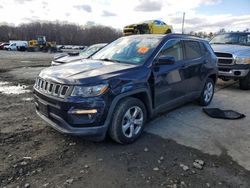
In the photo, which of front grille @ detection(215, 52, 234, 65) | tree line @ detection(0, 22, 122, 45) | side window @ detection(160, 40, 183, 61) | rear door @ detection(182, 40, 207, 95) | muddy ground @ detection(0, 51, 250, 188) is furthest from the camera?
tree line @ detection(0, 22, 122, 45)

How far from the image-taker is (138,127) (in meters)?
4.03

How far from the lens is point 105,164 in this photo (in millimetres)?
3303

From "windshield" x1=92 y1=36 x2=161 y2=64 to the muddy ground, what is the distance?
141 centimetres

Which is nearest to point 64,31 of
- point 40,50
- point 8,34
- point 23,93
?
point 8,34

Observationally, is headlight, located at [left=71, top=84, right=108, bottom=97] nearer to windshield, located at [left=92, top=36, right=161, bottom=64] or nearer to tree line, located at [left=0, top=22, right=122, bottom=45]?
windshield, located at [left=92, top=36, right=161, bottom=64]

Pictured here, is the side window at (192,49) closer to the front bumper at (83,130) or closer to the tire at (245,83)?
the front bumper at (83,130)

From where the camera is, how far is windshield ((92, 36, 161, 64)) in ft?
13.9

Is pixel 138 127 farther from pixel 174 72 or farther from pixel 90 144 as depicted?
pixel 174 72

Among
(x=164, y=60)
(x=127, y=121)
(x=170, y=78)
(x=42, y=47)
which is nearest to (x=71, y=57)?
(x=170, y=78)

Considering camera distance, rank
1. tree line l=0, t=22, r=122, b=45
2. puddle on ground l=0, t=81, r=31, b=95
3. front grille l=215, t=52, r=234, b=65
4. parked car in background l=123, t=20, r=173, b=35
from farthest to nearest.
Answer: tree line l=0, t=22, r=122, b=45 < parked car in background l=123, t=20, r=173, b=35 < front grille l=215, t=52, r=234, b=65 < puddle on ground l=0, t=81, r=31, b=95

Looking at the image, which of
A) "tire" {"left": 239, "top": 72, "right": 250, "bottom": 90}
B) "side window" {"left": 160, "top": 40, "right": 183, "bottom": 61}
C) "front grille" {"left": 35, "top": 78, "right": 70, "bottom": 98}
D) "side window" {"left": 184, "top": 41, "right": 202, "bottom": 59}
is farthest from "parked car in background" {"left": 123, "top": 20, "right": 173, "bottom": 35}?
"front grille" {"left": 35, "top": 78, "right": 70, "bottom": 98}

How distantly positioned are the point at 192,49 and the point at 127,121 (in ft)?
8.69

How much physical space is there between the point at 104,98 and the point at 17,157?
1.54m

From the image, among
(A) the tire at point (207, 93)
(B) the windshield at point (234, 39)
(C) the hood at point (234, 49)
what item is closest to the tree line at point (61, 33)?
(B) the windshield at point (234, 39)
